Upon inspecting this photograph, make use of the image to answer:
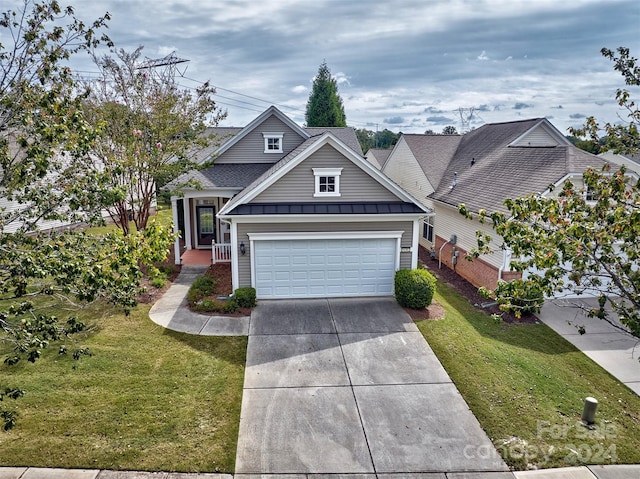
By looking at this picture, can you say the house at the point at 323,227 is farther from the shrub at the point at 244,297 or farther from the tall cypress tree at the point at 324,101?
the tall cypress tree at the point at 324,101

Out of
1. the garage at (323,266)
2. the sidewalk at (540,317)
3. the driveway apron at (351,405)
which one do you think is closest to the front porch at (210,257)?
the sidewalk at (540,317)

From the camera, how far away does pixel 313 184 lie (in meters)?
14.9

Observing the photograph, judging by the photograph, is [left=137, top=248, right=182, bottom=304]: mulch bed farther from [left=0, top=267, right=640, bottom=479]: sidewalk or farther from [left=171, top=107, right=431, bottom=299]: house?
[left=171, top=107, right=431, bottom=299]: house

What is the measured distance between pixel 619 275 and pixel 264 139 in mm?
16943

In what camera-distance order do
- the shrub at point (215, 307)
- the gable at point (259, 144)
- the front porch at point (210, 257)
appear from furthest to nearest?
the gable at point (259, 144), the front porch at point (210, 257), the shrub at point (215, 307)

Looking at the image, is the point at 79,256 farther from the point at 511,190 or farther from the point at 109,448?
the point at 511,190

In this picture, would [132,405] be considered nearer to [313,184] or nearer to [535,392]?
[535,392]

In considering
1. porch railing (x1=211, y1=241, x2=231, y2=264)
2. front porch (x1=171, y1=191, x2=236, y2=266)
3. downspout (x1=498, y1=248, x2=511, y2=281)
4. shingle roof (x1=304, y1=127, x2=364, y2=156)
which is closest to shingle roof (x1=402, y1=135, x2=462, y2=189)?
shingle roof (x1=304, y1=127, x2=364, y2=156)

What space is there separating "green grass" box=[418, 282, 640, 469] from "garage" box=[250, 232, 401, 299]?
2795 mm

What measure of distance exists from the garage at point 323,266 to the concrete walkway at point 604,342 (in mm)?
5363

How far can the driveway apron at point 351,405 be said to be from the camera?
24.9ft

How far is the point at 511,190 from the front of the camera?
16.8 meters

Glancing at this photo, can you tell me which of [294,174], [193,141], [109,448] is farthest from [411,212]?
[109,448]

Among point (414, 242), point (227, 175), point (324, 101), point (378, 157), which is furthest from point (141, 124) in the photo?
point (324, 101)
